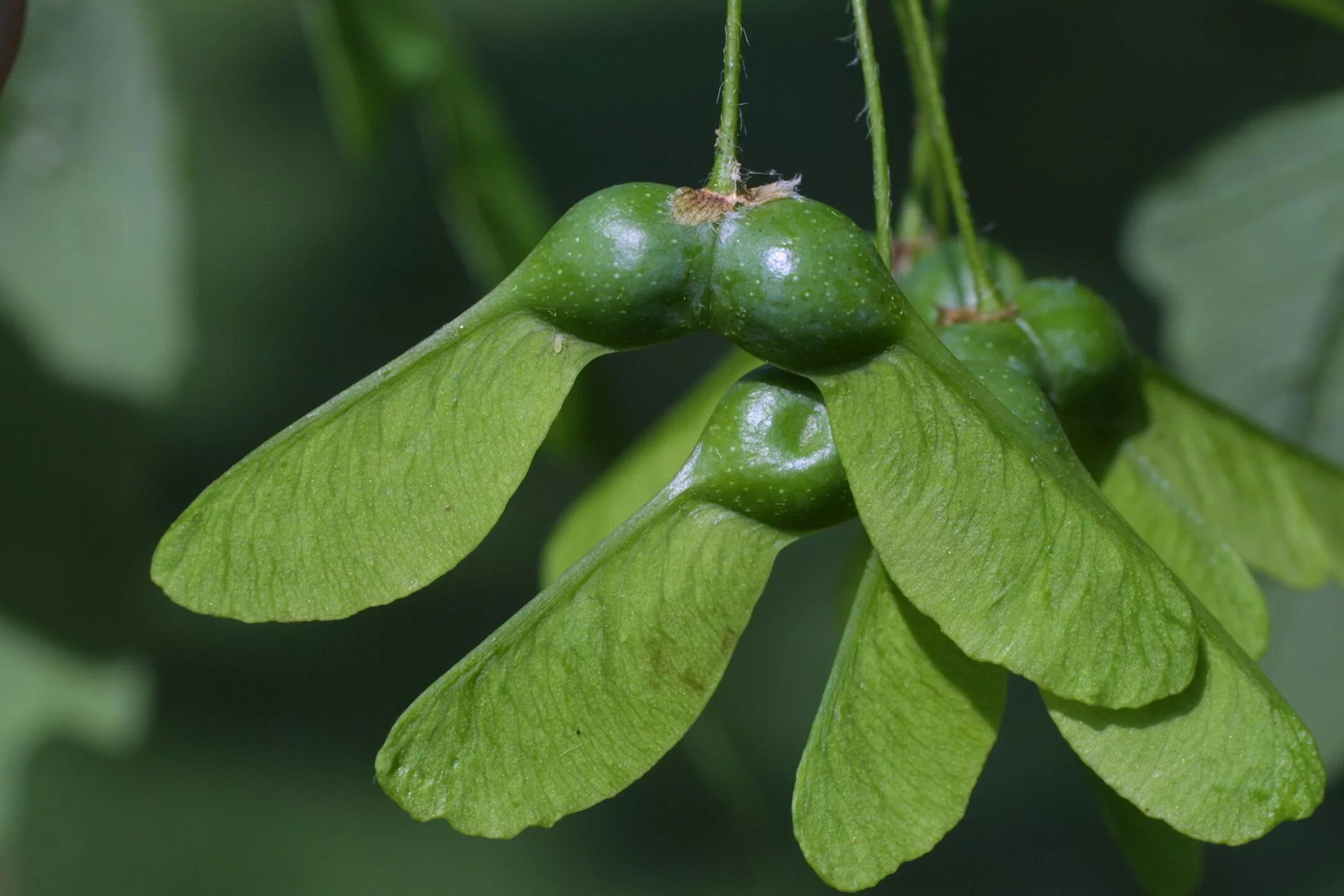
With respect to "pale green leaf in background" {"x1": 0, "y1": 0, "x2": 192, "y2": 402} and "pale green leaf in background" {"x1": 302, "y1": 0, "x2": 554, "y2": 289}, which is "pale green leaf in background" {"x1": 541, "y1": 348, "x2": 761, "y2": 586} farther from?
"pale green leaf in background" {"x1": 0, "y1": 0, "x2": 192, "y2": 402}

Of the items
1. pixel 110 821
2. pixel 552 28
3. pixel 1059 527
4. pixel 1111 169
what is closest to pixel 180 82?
pixel 552 28

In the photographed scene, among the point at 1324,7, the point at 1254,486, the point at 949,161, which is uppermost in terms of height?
the point at 949,161

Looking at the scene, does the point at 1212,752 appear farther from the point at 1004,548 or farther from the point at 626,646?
the point at 626,646

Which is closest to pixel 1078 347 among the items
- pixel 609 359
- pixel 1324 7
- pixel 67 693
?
pixel 1324 7

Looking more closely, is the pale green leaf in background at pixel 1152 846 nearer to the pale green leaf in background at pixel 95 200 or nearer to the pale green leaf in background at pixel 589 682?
the pale green leaf in background at pixel 589 682

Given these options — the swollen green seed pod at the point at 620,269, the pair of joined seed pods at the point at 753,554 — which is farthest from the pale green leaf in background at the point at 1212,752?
the swollen green seed pod at the point at 620,269

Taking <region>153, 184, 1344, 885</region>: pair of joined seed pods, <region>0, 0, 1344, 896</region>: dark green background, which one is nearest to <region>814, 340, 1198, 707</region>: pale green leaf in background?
<region>153, 184, 1344, 885</region>: pair of joined seed pods
